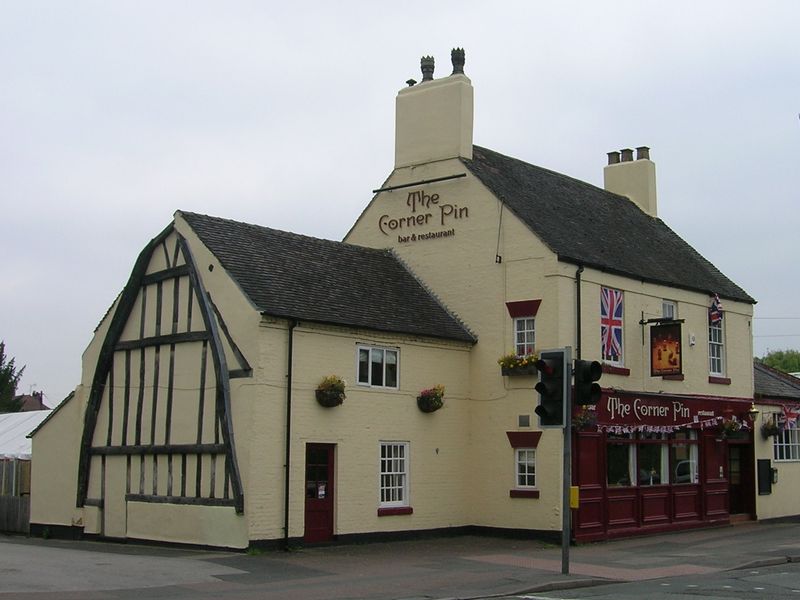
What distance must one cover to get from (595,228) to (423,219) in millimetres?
4687

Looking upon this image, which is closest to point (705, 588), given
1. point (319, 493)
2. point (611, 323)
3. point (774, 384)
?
point (319, 493)

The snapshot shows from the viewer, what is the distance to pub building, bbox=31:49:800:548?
21.6 m

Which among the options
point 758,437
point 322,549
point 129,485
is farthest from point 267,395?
point 758,437

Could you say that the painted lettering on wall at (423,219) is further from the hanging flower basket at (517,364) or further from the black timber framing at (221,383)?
the black timber framing at (221,383)

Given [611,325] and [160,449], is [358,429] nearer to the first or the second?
[160,449]

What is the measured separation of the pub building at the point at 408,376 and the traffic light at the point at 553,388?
5835mm

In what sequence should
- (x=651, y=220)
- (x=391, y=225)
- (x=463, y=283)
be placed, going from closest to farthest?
(x=463, y=283) → (x=391, y=225) → (x=651, y=220)

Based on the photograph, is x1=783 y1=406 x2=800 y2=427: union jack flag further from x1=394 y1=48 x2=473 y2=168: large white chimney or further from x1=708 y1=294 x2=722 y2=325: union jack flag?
x1=394 y1=48 x2=473 y2=168: large white chimney

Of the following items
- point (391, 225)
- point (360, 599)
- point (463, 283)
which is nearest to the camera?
point (360, 599)

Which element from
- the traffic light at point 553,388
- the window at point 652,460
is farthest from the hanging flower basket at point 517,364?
the traffic light at point 553,388

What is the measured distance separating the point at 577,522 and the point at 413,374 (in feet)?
16.2

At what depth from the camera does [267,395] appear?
2098 cm

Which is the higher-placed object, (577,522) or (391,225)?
(391,225)

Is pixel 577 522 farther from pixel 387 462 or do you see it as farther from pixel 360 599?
pixel 360 599
